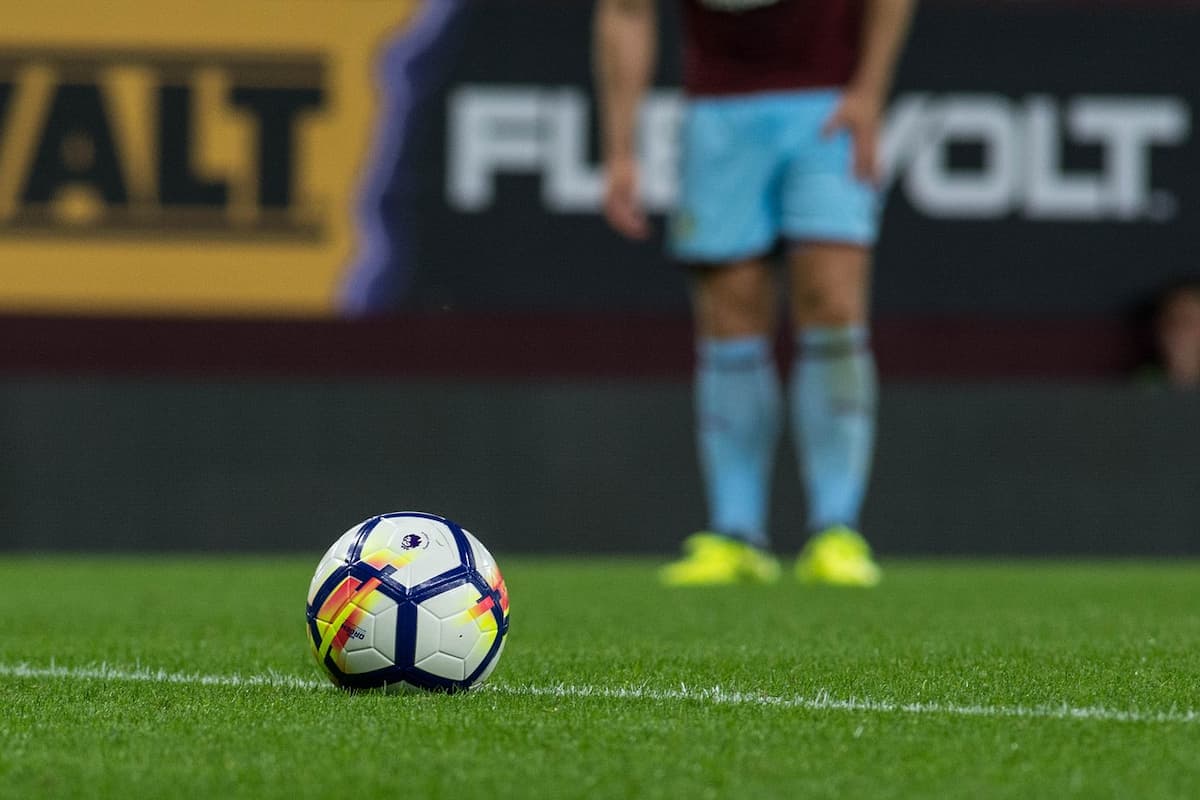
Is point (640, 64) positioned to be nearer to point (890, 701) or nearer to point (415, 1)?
point (415, 1)

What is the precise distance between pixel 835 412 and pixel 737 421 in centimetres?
32

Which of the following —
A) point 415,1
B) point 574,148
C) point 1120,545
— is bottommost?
point 1120,545

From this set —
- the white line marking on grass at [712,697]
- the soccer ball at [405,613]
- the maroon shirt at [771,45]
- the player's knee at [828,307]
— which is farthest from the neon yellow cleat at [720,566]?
the soccer ball at [405,613]

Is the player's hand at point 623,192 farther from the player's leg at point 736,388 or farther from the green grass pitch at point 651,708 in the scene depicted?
the green grass pitch at point 651,708

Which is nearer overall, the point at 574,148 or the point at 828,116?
the point at 828,116

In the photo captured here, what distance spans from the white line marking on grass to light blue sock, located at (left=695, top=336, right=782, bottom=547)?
2.59 meters

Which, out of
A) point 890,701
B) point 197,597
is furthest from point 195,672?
point 197,597

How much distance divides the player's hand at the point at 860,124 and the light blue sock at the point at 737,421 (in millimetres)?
579

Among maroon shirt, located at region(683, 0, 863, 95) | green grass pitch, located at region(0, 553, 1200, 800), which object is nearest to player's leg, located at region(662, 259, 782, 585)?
maroon shirt, located at region(683, 0, 863, 95)

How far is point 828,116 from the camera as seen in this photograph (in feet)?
18.4

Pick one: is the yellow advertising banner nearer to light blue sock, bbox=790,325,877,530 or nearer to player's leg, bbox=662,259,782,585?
player's leg, bbox=662,259,782,585

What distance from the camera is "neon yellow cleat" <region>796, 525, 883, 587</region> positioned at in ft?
17.8

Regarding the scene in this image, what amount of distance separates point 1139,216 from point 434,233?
2810mm

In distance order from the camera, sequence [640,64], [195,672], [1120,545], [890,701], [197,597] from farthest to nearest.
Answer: [1120,545] → [640,64] → [197,597] → [195,672] → [890,701]
